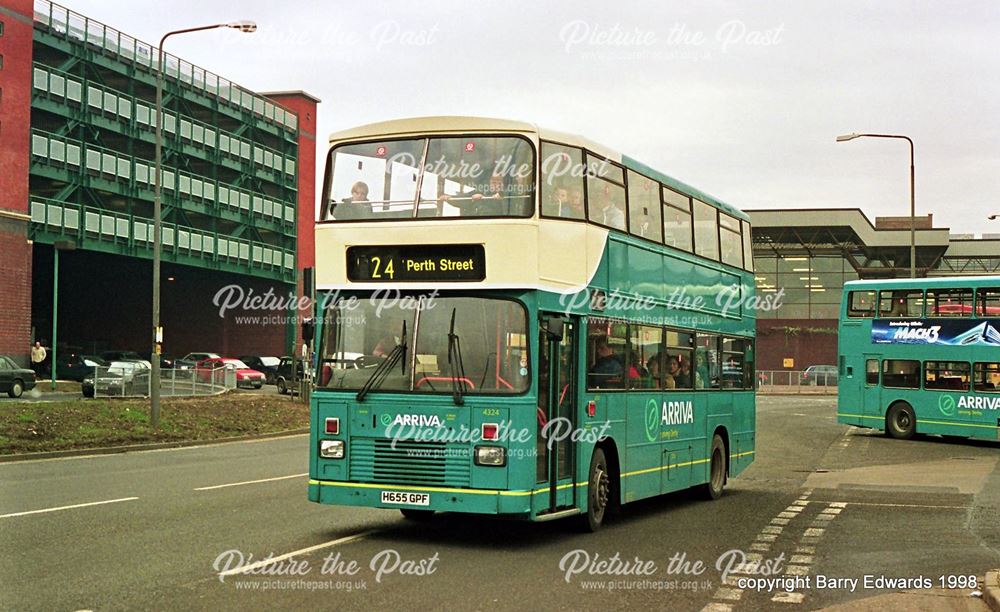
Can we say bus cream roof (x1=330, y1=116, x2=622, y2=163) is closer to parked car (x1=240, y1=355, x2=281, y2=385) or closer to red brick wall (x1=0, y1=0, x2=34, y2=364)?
red brick wall (x1=0, y1=0, x2=34, y2=364)

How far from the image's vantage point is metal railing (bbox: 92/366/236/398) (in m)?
35.5

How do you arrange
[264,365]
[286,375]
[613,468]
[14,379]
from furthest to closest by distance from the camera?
[264,365] < [286,375] < [14,379] < [613,468]

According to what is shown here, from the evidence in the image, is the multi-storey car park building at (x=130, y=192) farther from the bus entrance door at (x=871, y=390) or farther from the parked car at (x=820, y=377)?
the parked car at (x=820, y=377)

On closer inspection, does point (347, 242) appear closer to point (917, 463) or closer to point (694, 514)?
point (694, 514)

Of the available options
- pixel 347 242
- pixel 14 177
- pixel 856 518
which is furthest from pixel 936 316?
pixel 14 177

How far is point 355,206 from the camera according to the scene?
11.9 metres

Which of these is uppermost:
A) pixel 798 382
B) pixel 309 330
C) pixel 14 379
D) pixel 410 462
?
pixel 309 330

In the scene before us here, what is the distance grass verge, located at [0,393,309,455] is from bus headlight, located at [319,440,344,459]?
11.8m

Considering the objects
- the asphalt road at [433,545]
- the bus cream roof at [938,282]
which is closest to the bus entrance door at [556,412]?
the asphalt road at [433,545]

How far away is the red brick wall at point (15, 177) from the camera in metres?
49.8

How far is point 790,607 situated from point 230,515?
676cm

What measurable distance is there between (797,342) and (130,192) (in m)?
46.5

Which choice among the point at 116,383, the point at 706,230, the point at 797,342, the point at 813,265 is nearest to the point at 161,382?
the point at 116,383

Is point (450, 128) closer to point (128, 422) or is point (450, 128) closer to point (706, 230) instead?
point (706, 230)
